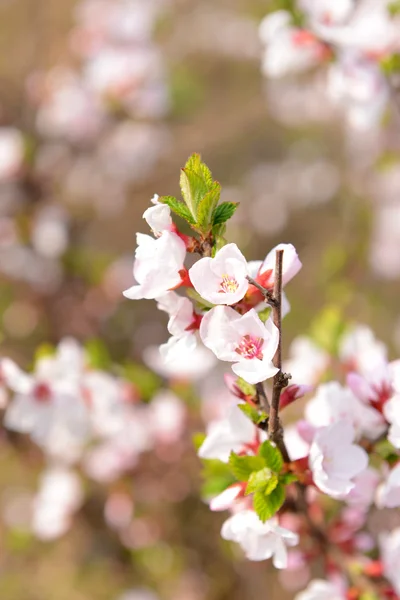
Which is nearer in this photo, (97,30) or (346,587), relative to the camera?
(346,587)

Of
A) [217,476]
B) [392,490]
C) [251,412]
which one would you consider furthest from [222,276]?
[217,476]

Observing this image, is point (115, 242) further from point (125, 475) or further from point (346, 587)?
point (346, 587)

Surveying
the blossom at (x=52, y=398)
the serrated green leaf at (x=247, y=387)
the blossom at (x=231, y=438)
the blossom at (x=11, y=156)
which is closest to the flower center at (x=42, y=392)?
the blossom at (x=52, y=398)

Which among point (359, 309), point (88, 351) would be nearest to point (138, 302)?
point (359, 309)

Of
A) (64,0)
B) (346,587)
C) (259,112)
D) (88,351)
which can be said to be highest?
(64,0)

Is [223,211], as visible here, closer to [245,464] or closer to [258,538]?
[245,464]

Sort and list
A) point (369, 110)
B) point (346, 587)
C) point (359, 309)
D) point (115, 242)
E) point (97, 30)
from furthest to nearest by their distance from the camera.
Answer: point (115, 242), point (359, 309), point (97, 30), point (369, 110), point (346, 587)

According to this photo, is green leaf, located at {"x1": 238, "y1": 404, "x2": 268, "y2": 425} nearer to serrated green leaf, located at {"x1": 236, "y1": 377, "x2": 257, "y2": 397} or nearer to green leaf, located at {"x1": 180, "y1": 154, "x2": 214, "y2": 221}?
serrated green leaf, located at {"x1": 236, "y1": 377, "x2": 257, "y2": 397}
